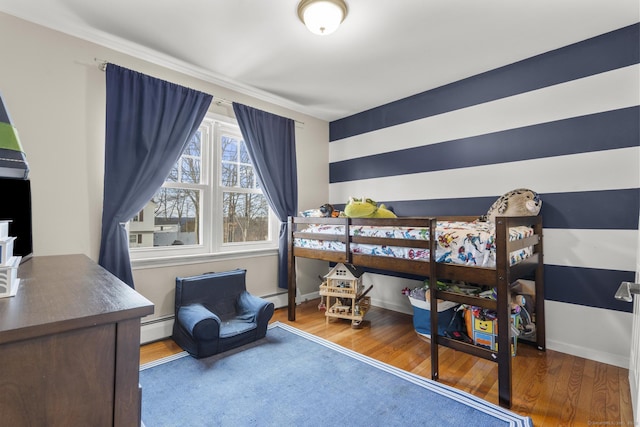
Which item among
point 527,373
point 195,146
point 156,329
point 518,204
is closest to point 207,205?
point 195,146

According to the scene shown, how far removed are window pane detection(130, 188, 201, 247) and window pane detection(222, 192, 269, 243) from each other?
292 millimetres

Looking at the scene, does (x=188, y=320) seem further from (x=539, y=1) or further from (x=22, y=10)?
(x=539, y=1)

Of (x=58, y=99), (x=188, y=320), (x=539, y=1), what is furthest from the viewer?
(x=188, y=320)

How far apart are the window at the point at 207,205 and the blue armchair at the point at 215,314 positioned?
35 cm

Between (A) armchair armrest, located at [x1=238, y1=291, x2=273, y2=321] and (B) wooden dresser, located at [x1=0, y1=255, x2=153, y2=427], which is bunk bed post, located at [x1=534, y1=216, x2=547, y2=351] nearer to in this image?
(A) armchair armrest, located at [x1=238, y1=291, x2=273, y2=321]

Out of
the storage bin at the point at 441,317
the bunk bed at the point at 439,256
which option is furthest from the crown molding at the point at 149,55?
the storage bin at the point at 441,317

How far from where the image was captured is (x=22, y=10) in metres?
1.87

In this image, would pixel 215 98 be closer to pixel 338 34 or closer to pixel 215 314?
pixel 338 34

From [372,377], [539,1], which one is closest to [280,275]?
[372,377]

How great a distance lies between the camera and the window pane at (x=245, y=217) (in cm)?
303

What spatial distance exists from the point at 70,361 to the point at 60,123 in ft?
6.98

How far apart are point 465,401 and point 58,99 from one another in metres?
3.15

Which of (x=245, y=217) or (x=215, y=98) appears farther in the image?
(x=245, y=217)

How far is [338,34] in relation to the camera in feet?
6.86
